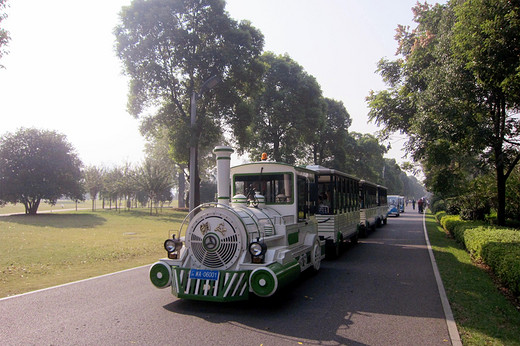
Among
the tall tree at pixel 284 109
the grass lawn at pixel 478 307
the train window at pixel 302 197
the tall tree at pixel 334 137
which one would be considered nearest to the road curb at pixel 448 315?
the grass lawn at pixel 478 307

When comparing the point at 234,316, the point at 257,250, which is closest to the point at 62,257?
the point at 234,316

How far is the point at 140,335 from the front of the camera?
17.2ft

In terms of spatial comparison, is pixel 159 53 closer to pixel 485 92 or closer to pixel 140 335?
pixel 485 92

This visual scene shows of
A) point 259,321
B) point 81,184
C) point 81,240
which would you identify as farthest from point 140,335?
point 81,184

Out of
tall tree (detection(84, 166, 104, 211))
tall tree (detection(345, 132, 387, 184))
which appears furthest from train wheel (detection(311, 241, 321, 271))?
tall tree (detection(84, 166, 104, 211))

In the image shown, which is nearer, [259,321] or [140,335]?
[140,335]

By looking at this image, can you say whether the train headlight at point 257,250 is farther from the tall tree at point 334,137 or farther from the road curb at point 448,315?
the tall tree at point 334,137

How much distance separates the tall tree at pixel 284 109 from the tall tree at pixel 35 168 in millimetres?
17605

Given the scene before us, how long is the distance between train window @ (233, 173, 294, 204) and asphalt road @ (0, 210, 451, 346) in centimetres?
199

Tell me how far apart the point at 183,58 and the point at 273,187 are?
17394mm

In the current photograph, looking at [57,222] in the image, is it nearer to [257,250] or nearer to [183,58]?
[183,58]

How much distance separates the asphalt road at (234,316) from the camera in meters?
5.15

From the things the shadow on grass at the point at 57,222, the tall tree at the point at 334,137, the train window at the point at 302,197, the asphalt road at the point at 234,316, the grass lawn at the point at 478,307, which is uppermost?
the tall tree at the point at 334,137

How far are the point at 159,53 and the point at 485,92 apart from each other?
61.7 feet
